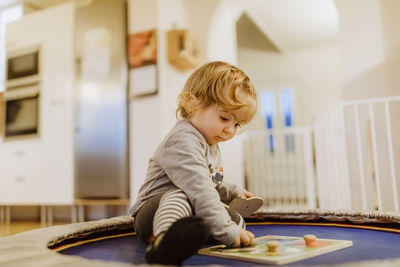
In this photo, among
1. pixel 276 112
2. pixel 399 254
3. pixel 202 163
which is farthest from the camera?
pixel 276 112

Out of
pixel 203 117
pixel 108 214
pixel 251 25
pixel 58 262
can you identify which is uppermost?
pixel 251 25

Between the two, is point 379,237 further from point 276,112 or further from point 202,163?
point 276,112

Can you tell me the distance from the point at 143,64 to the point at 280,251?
2.33 metres

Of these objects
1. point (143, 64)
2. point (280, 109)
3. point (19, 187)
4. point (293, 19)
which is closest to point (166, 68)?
point (143, 64)

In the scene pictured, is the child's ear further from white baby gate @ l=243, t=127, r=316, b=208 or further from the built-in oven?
white baby gate @ l=243, t=127, r=316, b=208

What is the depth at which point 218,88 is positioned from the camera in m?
0.89

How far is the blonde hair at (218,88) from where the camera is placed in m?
0.89

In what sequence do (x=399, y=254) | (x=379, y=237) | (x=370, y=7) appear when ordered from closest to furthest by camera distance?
(x=399, y=254)
(x=379, y=237)
(x=370, y=7)

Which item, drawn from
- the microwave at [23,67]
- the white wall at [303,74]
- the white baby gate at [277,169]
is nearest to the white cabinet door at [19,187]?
the microwave at [23,67]

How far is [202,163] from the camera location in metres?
0.85

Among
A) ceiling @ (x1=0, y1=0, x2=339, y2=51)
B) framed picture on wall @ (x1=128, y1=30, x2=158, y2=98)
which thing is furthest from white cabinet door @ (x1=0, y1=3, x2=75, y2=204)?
framed picture on wall @ (x1=128, y1=30, x2=158, y2=98)

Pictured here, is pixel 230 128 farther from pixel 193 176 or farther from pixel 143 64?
pixel 143 64

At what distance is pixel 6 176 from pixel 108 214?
3.54 feet

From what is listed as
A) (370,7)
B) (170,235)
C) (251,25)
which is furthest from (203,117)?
(251,25)
